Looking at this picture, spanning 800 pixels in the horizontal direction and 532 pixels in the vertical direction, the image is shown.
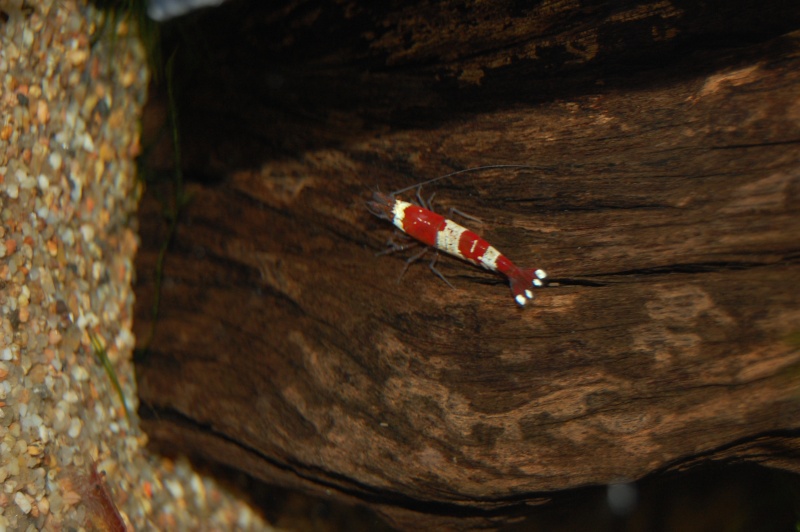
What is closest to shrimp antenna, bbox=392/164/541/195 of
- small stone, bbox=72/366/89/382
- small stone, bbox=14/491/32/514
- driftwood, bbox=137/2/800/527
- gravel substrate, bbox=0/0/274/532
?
driftwood, bbox=137/2/800/527

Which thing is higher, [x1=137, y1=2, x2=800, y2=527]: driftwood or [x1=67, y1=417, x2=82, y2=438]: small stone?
[x1=137, y1=2, x2=800, y2=527]: driftwood

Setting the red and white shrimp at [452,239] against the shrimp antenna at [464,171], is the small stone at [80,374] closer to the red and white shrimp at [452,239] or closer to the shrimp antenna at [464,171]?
the red and white shrimp at [452,239]

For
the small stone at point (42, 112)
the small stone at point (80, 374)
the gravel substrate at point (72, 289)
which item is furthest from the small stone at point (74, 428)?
the small stone at point (42, 112)

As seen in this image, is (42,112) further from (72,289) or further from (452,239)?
(452,239)

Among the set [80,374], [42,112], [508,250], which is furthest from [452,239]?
[42,112]

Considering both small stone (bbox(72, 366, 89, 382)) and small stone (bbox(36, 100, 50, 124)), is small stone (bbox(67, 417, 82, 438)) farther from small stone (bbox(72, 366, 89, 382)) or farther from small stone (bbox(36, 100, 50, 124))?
small stone (bbox(36, 100, 50, 124))

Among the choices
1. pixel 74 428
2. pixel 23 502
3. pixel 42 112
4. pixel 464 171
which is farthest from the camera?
pixel 42 112
